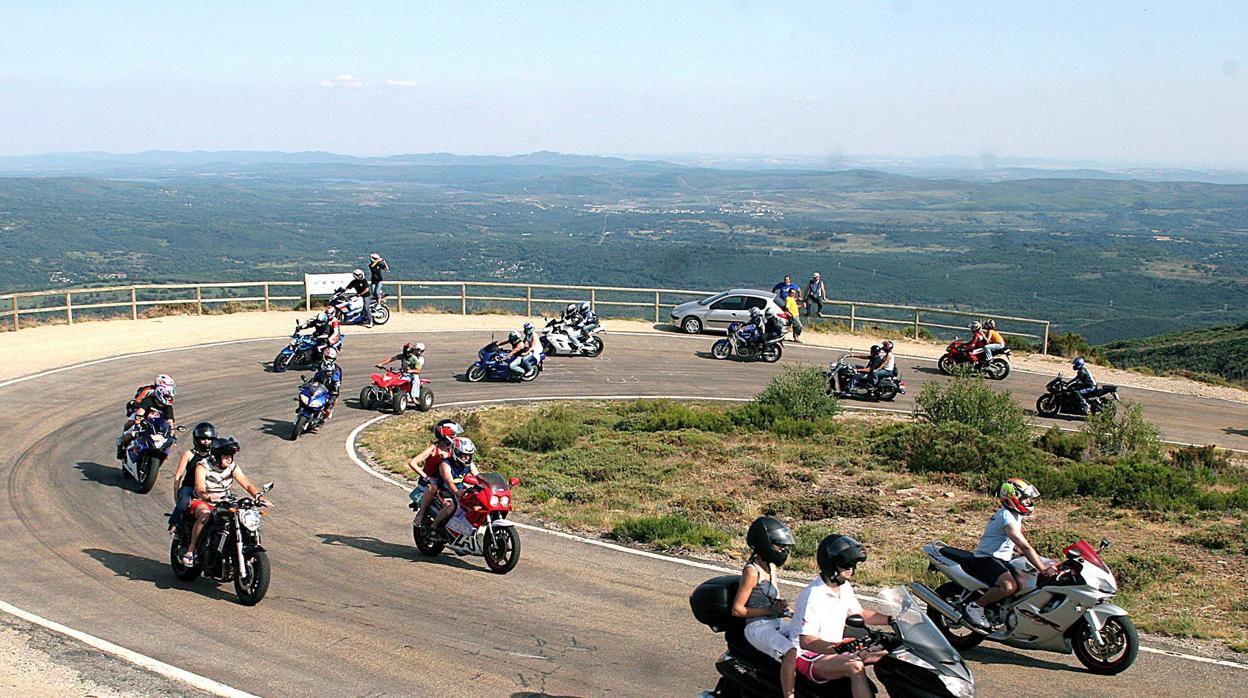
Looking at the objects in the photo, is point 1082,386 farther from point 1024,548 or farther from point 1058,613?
point 1058,613

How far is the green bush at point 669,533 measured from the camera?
14320 mm

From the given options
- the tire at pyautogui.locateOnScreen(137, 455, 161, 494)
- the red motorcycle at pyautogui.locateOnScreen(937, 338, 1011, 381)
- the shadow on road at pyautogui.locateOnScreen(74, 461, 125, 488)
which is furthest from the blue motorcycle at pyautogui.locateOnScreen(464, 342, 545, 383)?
the tire at pyautogui.locateOnScreen(137, 455, 161, 494)

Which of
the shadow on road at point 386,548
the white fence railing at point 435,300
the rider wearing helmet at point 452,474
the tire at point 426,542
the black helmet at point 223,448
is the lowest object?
the white fence railing at point 435,300

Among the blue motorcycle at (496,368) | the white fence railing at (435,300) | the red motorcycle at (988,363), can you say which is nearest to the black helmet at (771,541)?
the blue motorcycle at (496,368)

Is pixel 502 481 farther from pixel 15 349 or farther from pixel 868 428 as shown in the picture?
pixel 15 349

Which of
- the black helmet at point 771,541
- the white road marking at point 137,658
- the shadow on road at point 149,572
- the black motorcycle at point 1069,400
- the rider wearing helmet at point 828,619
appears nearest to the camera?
the rider wearing helmet at point 828,619

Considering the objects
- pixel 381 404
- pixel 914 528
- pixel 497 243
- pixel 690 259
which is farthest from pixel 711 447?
pixel 497 243

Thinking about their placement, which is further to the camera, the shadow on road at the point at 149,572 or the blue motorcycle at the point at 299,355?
the blue motorcycle at the point at 299,355

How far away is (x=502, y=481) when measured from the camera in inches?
512

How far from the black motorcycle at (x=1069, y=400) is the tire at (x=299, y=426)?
58.0ft

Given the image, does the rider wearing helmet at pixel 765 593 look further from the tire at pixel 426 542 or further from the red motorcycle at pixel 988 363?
the red motorcycle at pixel 988 363

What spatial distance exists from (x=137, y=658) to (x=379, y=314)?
27.4 m

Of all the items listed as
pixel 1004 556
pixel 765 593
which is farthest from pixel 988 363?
pixel 765 593

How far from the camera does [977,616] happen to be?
34.1 ft
